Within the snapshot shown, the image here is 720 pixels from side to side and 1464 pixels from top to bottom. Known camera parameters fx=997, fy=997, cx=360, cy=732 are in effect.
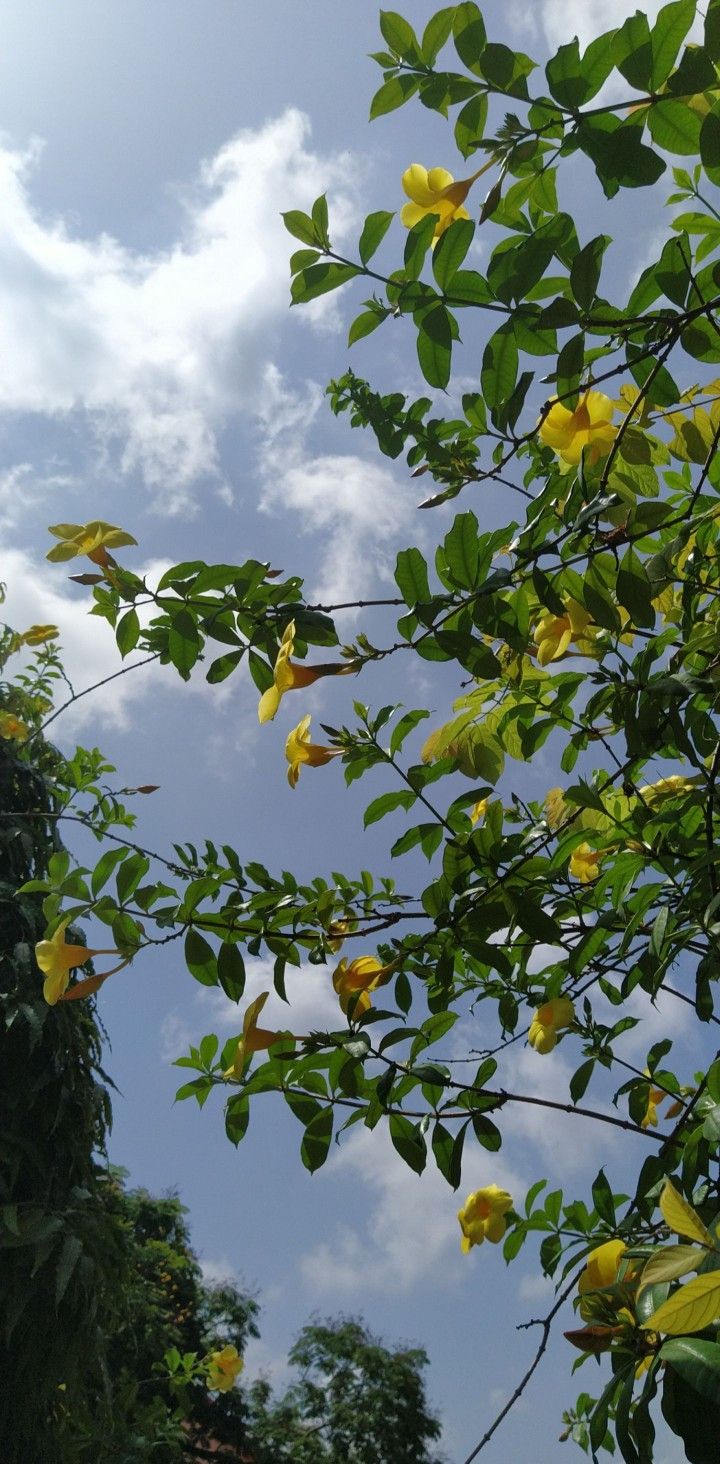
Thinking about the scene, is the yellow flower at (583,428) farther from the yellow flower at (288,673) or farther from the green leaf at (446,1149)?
the green leaf at (446,1149)

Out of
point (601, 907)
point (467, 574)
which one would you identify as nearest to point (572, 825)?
point (601, 907)

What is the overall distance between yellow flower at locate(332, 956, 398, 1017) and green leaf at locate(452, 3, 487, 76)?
35.6 inches

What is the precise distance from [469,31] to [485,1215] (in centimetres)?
136

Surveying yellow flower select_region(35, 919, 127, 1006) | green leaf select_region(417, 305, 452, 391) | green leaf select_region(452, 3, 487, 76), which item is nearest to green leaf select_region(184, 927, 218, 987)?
yellow flower select_region(35, 919, 127, 1006)

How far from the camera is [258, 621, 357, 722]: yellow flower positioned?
3.64 feet

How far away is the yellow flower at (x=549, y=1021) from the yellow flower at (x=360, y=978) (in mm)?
210

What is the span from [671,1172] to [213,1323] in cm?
974

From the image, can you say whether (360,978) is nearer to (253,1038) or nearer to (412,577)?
(253,1038)

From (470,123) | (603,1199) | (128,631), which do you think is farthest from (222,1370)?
(470,123)

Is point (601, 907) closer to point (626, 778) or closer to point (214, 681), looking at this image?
point (626, 778)

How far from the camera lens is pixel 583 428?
111cm

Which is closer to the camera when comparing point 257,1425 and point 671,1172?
point 671,1172

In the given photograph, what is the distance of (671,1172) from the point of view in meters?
1.02

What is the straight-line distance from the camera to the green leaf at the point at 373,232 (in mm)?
956
